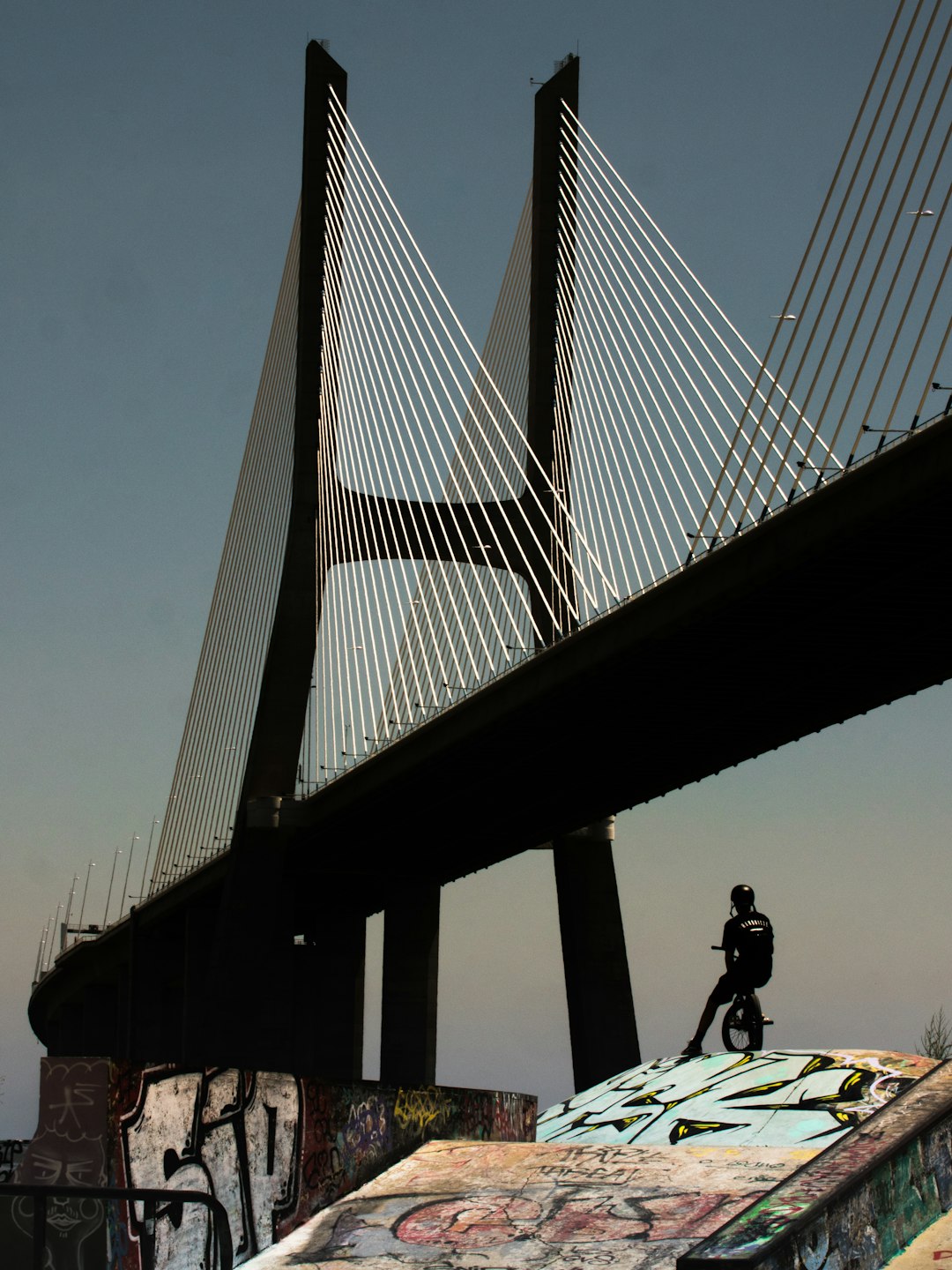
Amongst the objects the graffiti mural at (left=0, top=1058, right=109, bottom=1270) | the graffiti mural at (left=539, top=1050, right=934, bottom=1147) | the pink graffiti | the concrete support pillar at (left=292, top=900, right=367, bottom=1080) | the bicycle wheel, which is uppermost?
the concrete support pillar at (left=292, top=900, right=367, bottom=1080)

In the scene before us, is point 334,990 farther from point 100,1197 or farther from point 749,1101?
point 100,1197

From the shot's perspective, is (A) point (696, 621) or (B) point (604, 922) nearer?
(A) point (696, 621)

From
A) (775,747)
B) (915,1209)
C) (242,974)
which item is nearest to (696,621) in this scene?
(775,747)

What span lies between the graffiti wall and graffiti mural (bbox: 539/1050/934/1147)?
9.16 feet

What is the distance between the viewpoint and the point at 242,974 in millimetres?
35406

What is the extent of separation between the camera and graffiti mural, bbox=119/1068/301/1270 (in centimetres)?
1066

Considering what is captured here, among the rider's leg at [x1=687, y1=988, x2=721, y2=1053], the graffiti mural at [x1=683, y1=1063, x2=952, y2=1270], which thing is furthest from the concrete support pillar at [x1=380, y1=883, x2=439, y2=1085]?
the graffiti mural at [x1=683, y1=1063, x2=952, y2=1270]

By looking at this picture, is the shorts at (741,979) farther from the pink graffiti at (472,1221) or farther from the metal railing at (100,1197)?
the metal railing at (100,1197)

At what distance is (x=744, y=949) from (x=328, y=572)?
63.7ft

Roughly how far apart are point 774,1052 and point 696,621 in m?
8.06

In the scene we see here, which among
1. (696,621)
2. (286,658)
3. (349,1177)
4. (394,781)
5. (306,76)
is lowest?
(349,1177)

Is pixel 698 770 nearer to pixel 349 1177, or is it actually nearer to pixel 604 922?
pixel 604 922

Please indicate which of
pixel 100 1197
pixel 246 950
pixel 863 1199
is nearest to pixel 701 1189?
pixel 863 1199

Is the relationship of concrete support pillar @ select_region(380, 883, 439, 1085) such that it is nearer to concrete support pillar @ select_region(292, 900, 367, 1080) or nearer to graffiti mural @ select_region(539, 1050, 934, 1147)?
concrete support pillar @ select_region(292, 900, 367, 1080)
